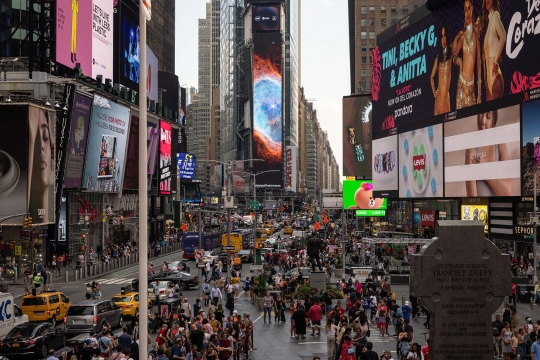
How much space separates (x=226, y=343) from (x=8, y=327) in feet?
30.9

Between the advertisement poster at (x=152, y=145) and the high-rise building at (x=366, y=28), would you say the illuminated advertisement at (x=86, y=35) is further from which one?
the high-rise building at (x=366, y=28)

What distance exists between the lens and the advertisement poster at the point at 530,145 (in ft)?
151

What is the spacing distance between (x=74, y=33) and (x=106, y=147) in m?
10.9

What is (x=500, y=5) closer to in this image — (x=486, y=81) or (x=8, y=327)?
(x=486, y=81)

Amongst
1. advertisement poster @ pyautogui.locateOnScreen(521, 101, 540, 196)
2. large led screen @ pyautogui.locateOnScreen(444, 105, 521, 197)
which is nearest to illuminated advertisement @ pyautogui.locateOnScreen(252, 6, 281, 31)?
large led screen @ pyautogui.locateOnScreen(444, 105, 521, 197)

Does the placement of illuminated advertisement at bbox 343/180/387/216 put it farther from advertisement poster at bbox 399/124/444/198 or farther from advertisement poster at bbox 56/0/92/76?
advertisement poster at bbox 56/0/92/76

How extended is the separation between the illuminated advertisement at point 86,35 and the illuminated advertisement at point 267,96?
386 ft

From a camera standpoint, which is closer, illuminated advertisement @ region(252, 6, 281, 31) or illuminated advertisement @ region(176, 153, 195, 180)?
illuminated advertisement @ region(176, 153, 195, 180)

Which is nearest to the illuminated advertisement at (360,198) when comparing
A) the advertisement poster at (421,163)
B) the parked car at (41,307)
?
the advertisement poster at (421,163)

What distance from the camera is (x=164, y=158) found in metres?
88.8

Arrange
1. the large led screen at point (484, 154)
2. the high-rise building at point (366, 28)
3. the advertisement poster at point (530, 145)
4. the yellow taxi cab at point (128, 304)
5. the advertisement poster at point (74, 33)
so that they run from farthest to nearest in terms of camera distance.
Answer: the high-rise building at point (366, 28) → the advertisement poster at point (74, 33) → the large led screen at point (484, 154) → the advertisement poster at point (530, 145) → the yellow taxi cab at point (128, 304)

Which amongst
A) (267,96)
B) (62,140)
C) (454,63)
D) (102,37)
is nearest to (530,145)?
(454,63)

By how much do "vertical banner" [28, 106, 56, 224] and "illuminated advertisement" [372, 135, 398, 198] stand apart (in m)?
35.0

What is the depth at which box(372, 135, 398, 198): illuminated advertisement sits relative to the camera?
72.3m
